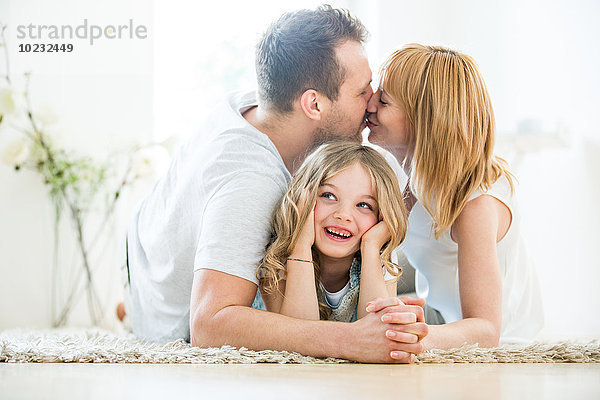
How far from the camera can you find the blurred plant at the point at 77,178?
2.85 m

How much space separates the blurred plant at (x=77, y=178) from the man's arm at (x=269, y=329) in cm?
164

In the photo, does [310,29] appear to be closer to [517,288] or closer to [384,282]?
[384,282]

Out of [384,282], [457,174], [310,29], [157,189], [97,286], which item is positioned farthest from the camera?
[97,286]

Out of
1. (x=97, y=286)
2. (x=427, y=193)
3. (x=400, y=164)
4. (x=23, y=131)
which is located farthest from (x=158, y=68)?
(x=427, y=193)

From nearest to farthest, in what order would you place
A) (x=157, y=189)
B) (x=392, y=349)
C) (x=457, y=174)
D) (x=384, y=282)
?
(x=392, y=349) < (x=384, y=282) < (x=457, y=174) < (x=157, y=189)

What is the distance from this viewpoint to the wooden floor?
0.83 m

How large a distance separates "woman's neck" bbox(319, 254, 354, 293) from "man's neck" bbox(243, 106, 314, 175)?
1.11ft

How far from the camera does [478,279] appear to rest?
4.70 ft

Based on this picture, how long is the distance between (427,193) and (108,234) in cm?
179

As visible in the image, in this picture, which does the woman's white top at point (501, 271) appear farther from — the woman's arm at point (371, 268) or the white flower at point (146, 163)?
the white flower at point (146, 163)

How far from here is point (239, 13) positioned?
3.35 meters

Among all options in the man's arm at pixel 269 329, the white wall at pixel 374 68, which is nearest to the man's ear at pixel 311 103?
the man's arm at pixel 269 329

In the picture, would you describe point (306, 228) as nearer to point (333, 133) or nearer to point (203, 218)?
point (203, 218)

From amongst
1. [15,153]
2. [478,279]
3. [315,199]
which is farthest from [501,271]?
[15,153]
